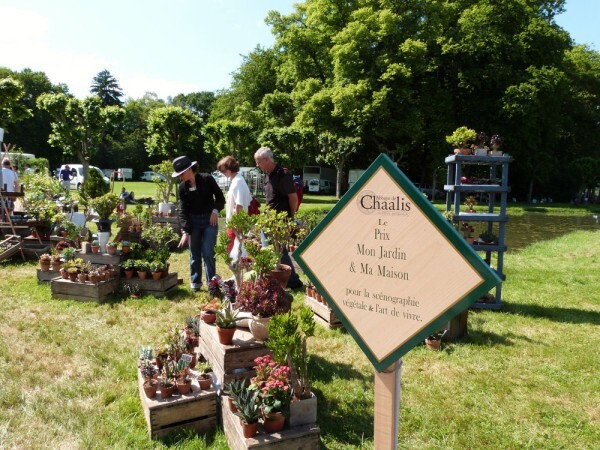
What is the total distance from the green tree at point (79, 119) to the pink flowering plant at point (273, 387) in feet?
66.7

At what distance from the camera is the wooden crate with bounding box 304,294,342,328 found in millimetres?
5215

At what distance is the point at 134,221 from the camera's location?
26.5 feet

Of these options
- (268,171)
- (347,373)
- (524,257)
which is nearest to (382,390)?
(347,373)

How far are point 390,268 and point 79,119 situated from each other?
77.9 feet

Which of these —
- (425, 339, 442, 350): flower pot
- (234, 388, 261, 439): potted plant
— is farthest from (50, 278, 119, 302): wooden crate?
(425, 339, 442, 350): flower pot

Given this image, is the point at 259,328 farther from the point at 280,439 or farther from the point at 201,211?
the point at 201,211

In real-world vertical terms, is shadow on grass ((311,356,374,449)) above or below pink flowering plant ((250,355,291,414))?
below

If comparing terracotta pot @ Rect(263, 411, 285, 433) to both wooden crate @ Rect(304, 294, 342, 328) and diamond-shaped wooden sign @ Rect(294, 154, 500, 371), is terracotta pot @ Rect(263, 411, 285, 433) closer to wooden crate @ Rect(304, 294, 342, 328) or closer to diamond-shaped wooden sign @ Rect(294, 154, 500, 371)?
diamond-shaped wooden sign @ Rect(294, 154, 500, 371)

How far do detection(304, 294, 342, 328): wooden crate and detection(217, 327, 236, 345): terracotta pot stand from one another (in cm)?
186

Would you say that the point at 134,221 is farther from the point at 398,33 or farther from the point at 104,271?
the point at 398,33

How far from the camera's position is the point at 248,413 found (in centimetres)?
269

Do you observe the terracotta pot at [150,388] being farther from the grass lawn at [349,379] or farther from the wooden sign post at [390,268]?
the wooden sign post at [390,268]

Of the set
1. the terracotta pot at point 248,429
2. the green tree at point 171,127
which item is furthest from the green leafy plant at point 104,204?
the green tree at point 171,127

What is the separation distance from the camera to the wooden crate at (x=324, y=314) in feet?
17.1
